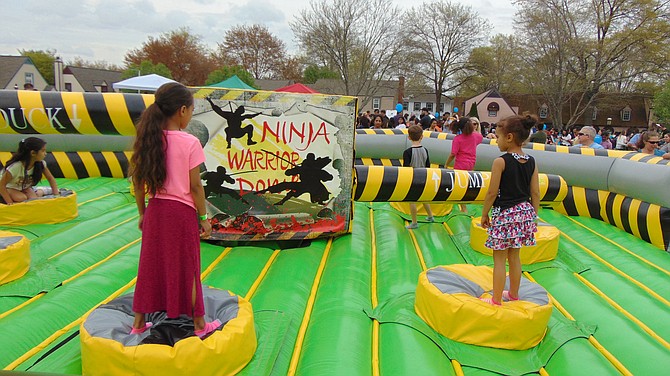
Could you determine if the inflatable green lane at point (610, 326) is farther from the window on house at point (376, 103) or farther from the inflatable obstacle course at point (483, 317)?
the window on house at point (376, 103)

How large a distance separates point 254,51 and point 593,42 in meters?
29.7

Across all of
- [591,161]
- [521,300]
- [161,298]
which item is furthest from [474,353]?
[591,161]

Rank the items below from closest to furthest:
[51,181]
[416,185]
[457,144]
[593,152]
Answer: [416,185] → [51,181] → [457,144] → [593,152]

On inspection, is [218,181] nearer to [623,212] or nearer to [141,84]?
[623,212]

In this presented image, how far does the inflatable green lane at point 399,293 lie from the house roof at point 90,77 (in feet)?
144

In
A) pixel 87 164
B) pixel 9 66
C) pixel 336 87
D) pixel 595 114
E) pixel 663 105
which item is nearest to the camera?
pixel 87 164

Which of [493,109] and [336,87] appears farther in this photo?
[493,109]

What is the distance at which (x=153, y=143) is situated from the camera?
2021 mm

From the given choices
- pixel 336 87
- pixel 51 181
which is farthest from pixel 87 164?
pixel 336 87

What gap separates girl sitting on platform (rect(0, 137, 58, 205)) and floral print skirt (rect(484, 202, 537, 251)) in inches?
168

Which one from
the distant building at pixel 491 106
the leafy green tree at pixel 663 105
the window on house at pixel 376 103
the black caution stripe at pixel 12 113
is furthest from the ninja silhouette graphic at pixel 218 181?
the window on house at pixel 376 103

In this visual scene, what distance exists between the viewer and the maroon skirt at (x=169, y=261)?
211 centimetres

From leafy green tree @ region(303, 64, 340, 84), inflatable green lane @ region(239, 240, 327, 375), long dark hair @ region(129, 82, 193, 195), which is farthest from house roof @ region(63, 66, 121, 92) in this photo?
long dark hair @ region(129, 82, 193, 195)

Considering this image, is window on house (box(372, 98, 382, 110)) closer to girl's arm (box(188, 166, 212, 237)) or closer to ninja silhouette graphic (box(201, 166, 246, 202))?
ninja silhouette graphic (box(201, 166, 246, 202))
